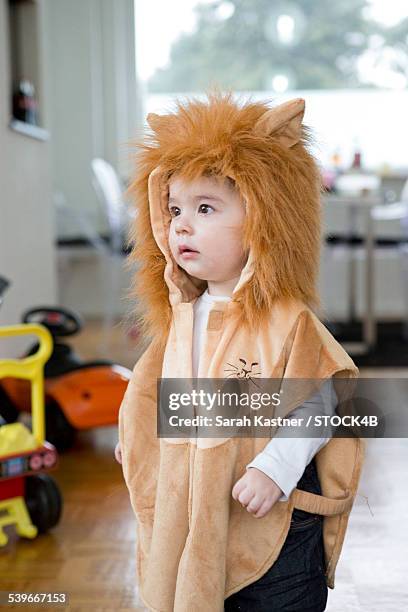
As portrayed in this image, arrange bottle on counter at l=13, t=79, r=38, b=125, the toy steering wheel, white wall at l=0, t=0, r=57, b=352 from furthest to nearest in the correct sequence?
bottle on counter at l=13, t=79, r=38, b=125
white wall at l=0, t=0, r=57, b=352
the toy steering wheel

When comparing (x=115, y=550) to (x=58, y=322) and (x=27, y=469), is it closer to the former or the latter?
(x=27, y=469)

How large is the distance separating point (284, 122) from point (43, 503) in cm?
98

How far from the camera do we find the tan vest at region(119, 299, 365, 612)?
Result: 0.90 metres

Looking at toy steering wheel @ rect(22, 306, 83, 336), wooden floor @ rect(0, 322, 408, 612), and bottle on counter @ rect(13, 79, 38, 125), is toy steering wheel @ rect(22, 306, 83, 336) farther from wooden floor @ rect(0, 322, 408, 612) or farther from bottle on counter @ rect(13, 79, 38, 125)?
bottle on counter @ rect(13, 79, 38, 125)

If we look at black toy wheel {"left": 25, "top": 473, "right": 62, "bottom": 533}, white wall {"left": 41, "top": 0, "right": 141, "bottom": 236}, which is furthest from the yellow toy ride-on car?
white wall {"left": 41, "top": 0, "right": 141, "bottom": 236}

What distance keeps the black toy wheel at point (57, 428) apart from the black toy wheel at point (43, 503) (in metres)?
0.60

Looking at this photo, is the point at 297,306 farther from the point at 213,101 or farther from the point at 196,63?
the point at 196,63

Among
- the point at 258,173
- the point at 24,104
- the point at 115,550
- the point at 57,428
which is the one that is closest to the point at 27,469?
the point at 115,550

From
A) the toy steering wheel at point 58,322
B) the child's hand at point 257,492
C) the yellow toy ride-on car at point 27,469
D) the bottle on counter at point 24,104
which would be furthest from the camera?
the bottle on counter at point 24,104

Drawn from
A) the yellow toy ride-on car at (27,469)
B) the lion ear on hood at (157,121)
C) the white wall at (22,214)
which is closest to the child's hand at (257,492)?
the lion ear on hood at (157,121)

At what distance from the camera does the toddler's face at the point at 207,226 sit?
93cm

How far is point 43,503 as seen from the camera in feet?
5.25

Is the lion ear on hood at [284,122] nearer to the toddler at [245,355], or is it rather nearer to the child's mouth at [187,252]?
the toddler at [245,355]

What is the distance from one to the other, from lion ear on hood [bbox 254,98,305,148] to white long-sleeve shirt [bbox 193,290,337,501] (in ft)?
0.91
